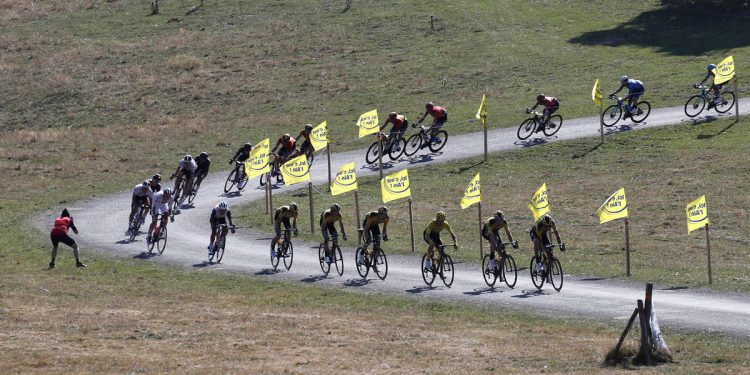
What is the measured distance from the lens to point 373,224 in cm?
3189

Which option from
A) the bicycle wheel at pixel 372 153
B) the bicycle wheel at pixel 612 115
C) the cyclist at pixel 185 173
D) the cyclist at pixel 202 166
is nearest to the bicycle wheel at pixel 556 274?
the cyclist at pixel 185 173

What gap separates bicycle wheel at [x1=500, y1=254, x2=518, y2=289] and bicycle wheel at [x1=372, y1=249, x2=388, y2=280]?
320 cm

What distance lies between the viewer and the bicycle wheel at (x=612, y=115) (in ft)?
169

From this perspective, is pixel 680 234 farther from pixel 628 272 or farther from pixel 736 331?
pixel 736 331

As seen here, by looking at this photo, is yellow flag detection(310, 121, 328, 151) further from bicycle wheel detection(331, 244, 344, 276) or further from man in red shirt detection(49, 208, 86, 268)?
man in red shirt detection(49, 208, 86, 268)

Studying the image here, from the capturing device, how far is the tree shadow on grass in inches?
2589

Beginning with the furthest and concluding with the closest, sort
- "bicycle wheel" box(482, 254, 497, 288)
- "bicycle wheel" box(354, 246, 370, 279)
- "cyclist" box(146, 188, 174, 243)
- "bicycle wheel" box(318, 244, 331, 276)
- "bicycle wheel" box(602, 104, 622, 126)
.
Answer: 1. "bicycle wheel" box(602, 104, 622, 126)
2. "cyclist" box(146, 188, 174, 243)
3. "bicycle wheel" box(318, 244, 331, 276)
4. "bicycle wheel" box(354, 246, 370, 279)
5. "bicycle wheel" box(482, 254, 497, 288)

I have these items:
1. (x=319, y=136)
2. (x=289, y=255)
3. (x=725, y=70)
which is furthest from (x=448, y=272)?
(x=725, y=70)

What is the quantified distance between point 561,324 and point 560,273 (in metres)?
3.95

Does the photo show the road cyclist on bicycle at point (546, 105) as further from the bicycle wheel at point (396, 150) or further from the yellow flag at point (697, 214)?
the yellow flag at point (697, 214)

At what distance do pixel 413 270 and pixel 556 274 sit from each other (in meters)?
4.72

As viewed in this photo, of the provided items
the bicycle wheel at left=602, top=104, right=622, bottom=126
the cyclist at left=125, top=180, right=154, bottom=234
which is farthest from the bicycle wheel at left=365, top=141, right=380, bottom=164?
the cyclist at left=125, top=180, right=154, bottom=234

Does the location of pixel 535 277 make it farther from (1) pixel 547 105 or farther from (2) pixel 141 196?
(1) pixel 547 105

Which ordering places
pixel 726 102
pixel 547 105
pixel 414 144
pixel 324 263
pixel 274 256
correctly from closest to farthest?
pixel 324 263
pixel 274 256
pixel 547 105
pixel 414 144
pixel 726 102
